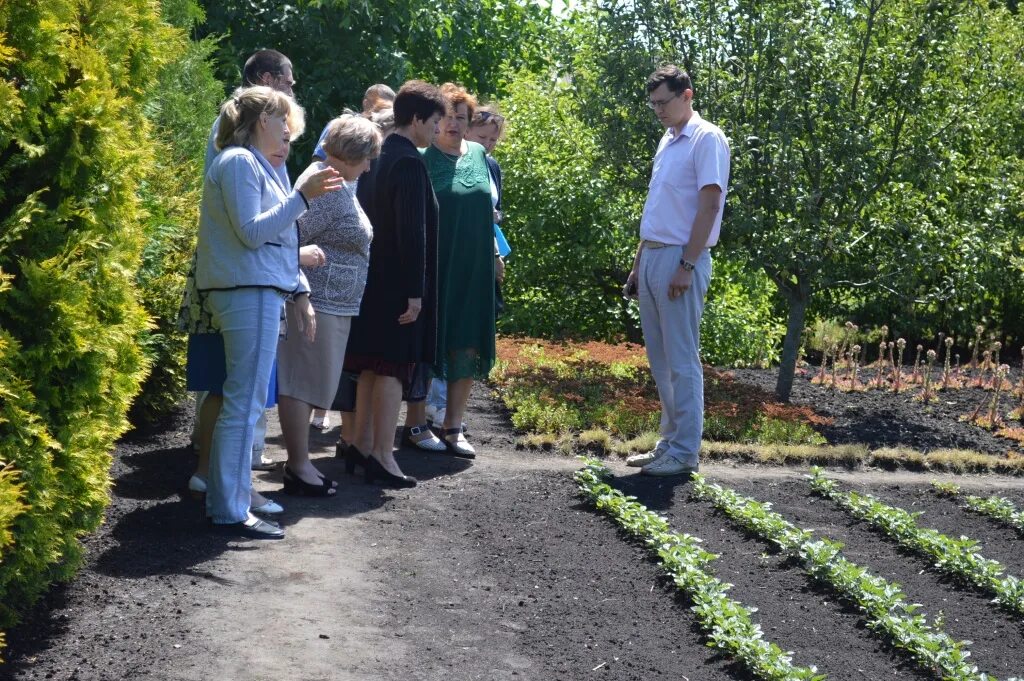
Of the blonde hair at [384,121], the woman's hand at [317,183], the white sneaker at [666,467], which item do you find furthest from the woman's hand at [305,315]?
the white sneaker at [666,467]

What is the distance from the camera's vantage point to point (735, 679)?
4.53 metres

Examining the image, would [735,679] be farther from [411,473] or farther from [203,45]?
[203,45]

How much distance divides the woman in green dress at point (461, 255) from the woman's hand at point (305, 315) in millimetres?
1544

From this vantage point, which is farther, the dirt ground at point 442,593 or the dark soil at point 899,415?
the dark soil at point 899,415

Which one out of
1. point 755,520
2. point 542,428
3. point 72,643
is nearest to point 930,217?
point 542,428

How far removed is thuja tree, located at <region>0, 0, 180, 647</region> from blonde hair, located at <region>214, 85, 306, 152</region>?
0.62 metres

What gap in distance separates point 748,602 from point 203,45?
23.5ft

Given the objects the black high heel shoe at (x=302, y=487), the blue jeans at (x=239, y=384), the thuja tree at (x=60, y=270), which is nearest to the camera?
the thuja tree at (x=60, y=270)

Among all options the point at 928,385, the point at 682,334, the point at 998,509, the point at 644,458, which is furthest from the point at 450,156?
the point at 928,385

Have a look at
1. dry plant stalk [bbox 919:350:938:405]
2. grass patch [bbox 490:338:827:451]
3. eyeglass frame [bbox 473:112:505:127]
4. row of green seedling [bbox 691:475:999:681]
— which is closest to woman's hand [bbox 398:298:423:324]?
row of green seedling [bbox 691:475:999:681]

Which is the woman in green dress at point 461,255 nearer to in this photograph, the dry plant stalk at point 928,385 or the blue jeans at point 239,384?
the blue jeans at point 239,384

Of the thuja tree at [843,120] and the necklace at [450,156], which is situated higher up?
the thuja tree at [843,120]

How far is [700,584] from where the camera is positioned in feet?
17.2

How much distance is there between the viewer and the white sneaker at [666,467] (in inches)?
291
